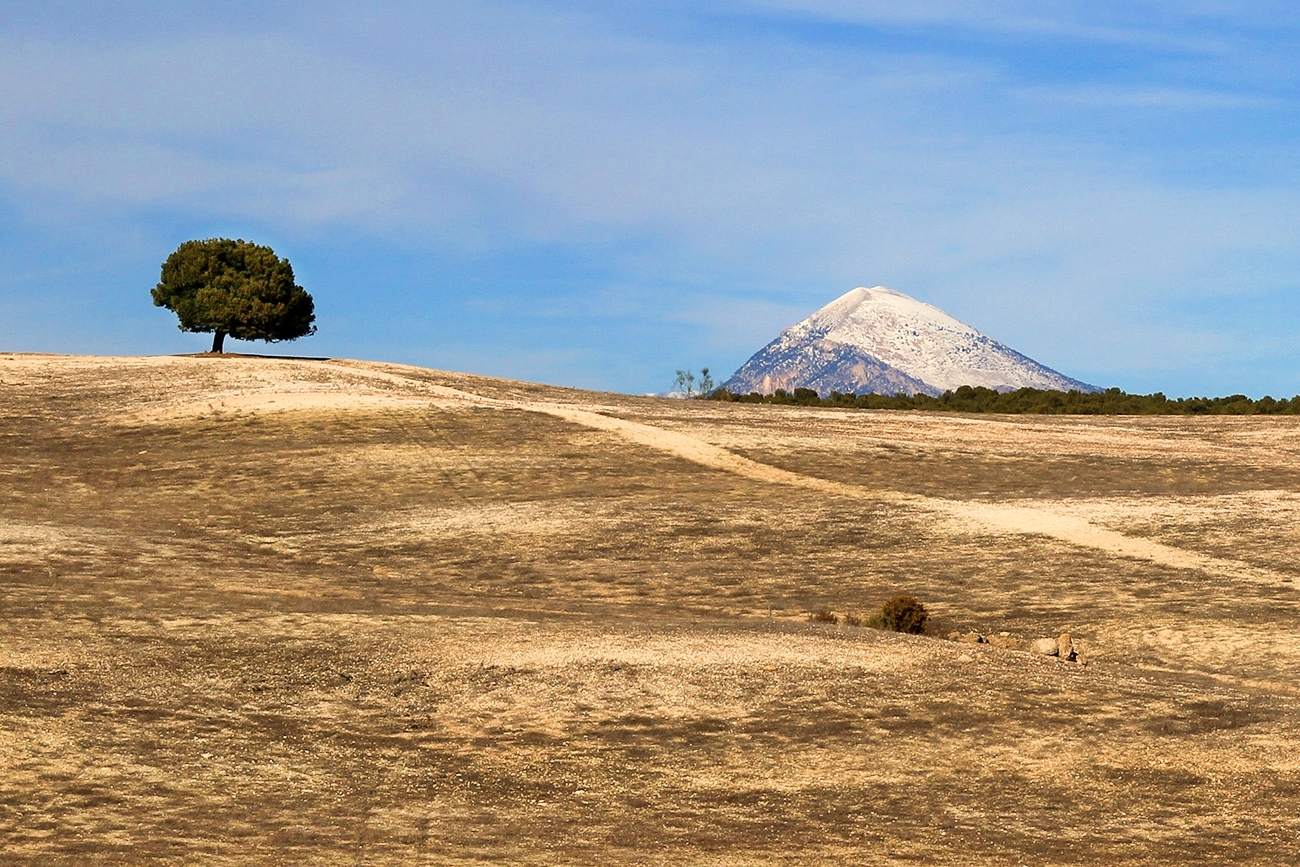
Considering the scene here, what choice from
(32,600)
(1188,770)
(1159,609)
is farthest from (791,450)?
(1188,770)

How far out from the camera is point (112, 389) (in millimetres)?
52281

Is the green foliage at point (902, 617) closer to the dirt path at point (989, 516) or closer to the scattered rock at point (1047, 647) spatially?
the scattered rock at point (1047, 647)

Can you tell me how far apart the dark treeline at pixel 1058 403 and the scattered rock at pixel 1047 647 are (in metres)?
49.1

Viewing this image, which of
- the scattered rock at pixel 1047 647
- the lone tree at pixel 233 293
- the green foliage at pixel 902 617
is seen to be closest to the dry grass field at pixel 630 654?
the scattered rock at pixel 1047 647

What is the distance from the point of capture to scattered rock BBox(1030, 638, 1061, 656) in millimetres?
20438

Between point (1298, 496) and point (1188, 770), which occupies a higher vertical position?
point (1298, 496)

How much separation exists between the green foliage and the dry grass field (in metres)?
1.08

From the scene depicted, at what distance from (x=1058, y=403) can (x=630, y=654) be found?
62.4m

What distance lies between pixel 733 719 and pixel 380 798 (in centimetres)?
444

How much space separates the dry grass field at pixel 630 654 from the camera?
12.3 metres

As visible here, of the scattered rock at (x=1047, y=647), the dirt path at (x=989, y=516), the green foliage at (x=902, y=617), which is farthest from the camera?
the dirt path at (x=989, y=516)

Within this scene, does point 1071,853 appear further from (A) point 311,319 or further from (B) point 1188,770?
(A) point 311,319

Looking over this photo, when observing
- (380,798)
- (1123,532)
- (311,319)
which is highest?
(311,319)

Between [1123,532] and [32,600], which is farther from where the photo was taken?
[1123,532]
